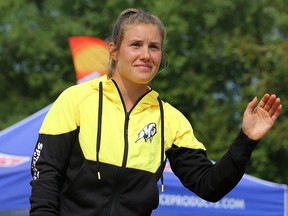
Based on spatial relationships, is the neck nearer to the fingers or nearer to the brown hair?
the brown hair

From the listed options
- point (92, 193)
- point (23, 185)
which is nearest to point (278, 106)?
point (92, 193)

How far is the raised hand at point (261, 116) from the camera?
→ 256 cm

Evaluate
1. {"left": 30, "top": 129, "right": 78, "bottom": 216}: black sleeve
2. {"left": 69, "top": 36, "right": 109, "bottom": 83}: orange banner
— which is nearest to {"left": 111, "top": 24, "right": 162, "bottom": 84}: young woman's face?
{"left": 30, "top": 129, "right": 78, "bottom": 216}: black sleeve

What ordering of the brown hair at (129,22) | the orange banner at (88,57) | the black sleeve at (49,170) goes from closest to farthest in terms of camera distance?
1. the black sleeve at (49,170)
2. the brown hair at (129,22)
3. the orange banner at (88,57)

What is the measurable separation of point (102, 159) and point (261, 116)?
2.15 ft

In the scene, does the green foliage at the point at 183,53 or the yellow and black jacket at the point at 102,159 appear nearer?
the yellow and black jacket at the point at 102,159

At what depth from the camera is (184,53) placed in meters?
18.9

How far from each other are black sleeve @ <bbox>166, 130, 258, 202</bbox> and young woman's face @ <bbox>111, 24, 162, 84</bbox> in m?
0.34

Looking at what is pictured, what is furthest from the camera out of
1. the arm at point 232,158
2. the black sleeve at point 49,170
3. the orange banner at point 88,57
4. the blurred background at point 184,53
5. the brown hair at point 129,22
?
the blurred background at point 184,53

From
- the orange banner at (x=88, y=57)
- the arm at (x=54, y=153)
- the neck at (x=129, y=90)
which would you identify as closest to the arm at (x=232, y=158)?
the neck at (x=129, y=90)

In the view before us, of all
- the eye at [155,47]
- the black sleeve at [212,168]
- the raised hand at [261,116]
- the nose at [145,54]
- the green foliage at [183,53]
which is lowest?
the green foliage at [183,53]

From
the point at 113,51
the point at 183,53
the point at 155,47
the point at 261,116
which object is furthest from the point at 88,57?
the point at 183,53

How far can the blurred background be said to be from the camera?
17.2 m

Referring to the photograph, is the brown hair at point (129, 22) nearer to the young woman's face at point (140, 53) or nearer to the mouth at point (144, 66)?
the young woman's face at point (140, 53)
